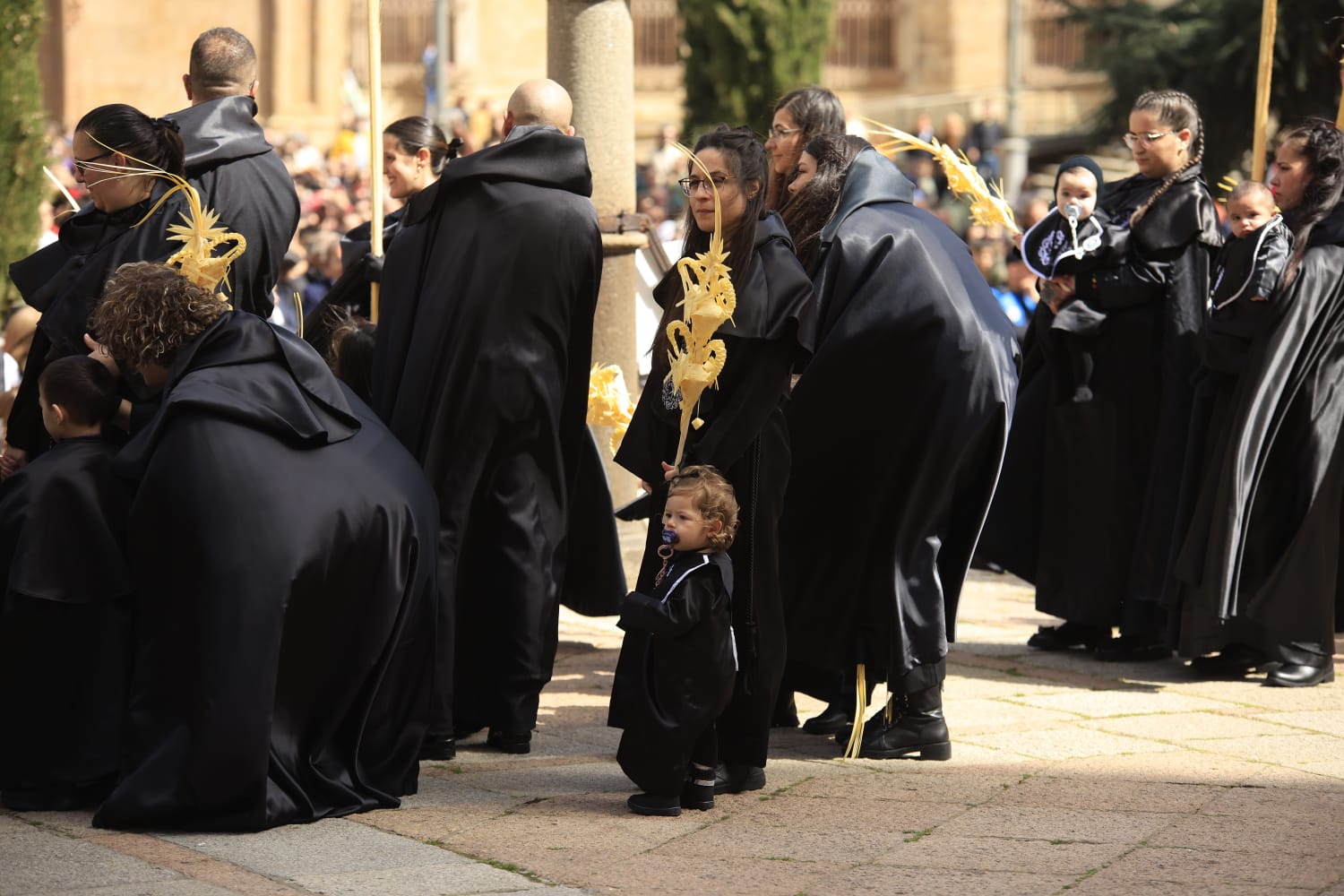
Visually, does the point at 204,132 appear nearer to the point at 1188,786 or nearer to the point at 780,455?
the point at 780,455

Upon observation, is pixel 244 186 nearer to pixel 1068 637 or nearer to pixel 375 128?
pixel 375 128

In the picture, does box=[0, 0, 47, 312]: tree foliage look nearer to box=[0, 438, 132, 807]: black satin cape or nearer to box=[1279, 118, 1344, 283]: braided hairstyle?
box=[0, 438, 132, 807]: black satin cape

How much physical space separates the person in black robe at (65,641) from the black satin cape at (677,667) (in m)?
1.33

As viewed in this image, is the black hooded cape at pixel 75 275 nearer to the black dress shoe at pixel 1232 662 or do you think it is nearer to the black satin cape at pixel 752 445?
the black satin cape at pixel 752 445

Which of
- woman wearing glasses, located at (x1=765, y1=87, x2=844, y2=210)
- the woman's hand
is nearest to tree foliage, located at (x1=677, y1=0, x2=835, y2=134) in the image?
woman wearing glasses, located at (x1=765, y1=87, x2=844, y2=210)

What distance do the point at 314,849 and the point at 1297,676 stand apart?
3.94 m

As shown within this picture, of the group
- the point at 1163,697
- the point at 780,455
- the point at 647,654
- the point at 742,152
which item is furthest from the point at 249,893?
the point at 1163,697

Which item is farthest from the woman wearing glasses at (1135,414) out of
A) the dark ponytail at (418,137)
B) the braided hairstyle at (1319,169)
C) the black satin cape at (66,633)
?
the black satin cape at (66,633)

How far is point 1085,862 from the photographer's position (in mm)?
4660

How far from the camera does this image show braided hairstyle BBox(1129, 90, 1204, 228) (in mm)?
7480

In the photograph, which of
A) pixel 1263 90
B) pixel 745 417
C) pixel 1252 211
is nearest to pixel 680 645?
pixel 745 417

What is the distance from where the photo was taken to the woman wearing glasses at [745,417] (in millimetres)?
5227

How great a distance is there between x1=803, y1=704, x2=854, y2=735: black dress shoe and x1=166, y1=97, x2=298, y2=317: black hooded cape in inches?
85.3

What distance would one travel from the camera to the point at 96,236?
19.0ft
